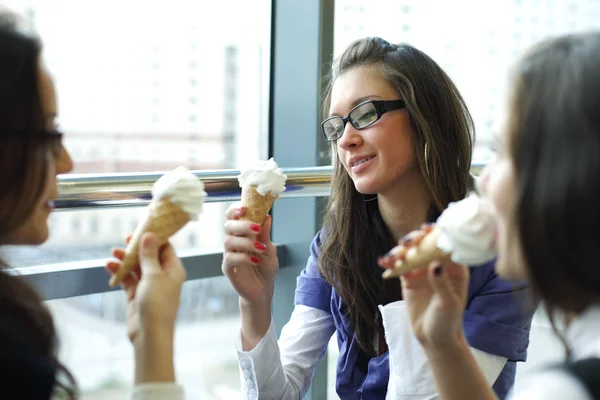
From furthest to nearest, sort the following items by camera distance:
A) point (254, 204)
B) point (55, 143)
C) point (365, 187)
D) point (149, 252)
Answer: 1. point (365, 187)
2. point (254, 204)
3. point (149, 252)
4. point (55, 143)

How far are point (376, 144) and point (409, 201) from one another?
0.75 feet

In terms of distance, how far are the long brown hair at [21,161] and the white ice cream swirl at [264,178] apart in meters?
0.69

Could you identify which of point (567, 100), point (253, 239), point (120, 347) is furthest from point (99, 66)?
point (567, 100)

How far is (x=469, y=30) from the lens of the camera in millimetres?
4074

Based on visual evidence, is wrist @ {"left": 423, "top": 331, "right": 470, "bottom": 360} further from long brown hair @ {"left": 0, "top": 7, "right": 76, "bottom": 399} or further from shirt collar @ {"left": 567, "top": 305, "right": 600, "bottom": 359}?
long brown hair @ {"left": 0, "top": 7, "right": 76, "bottom": 399}

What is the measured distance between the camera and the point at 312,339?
7.39 feet

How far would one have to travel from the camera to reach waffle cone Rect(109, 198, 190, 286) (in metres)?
1.51

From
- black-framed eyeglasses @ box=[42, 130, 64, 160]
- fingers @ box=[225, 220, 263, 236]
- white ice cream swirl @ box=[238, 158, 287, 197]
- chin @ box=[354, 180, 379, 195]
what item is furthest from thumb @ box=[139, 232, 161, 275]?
chin @ box=[354, 180, 379, 195]

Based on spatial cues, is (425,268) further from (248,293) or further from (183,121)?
(183,121)

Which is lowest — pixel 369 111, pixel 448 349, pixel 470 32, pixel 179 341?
pixel 179 341

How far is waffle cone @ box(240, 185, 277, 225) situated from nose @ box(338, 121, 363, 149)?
0.35 metres

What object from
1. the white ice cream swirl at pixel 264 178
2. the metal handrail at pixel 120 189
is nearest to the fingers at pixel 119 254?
the metal handrail at pixel 120 189

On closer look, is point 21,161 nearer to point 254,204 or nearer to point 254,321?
point 254,204

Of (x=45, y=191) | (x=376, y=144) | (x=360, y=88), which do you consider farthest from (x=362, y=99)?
(x=45, y=191)
